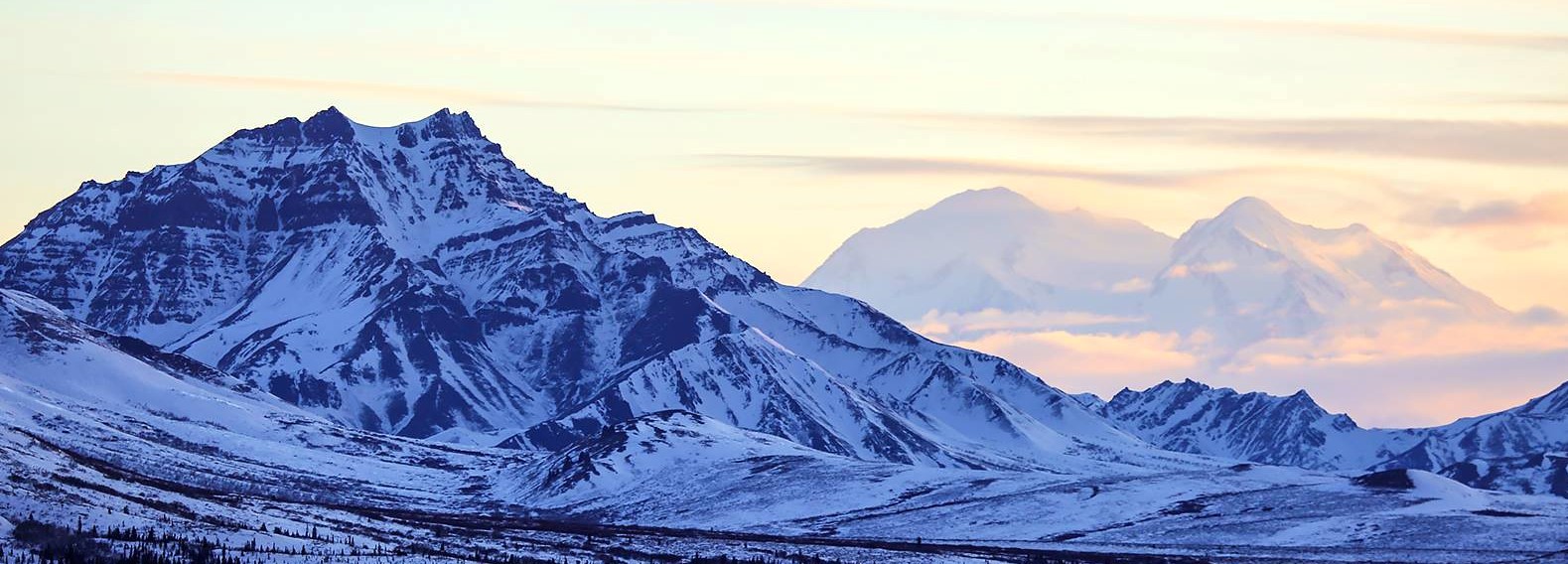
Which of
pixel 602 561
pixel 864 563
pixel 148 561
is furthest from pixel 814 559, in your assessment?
pixel 148 561

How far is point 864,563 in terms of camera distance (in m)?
178

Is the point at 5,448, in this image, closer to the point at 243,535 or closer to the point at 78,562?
the point at 243,535

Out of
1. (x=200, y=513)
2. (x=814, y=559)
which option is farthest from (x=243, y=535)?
(x=814, y=559)

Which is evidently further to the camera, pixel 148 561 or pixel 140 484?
pixel 140 484

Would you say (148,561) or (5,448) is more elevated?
(5,448)

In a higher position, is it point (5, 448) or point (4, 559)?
point (5, 448)

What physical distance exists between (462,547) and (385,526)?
20331 mm

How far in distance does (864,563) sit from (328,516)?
41.0 meters

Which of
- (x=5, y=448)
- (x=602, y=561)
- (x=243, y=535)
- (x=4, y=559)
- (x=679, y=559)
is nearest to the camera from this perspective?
(x=4, y=559)

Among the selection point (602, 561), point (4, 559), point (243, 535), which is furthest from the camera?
point (602, 561)

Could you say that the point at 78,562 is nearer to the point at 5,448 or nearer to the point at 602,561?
the point at 602,561

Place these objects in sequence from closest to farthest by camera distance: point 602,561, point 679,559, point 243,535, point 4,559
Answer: point 4,559 < point 243,535 < point 602,561 < point 679,559

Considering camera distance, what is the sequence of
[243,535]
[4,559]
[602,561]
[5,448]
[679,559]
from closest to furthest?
1. [4,559]
2. [243,535]
3. [602,561]
4. [679,559]
5. [5,448]

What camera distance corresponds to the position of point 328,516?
191m
